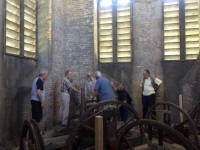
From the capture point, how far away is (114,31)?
805 cm

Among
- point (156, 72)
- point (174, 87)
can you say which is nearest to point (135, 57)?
point (156, 72)

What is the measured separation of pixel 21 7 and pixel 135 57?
420 centimetres

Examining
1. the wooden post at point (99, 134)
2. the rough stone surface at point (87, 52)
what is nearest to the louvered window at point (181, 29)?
the rough stone surface at point (87, 52)

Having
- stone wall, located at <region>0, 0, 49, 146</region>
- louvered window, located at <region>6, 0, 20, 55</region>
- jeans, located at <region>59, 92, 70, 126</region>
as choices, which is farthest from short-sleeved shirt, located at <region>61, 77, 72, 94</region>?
louvered window, located at <region>6, 0, 20, 55</region>

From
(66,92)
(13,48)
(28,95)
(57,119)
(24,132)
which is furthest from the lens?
(57,119)

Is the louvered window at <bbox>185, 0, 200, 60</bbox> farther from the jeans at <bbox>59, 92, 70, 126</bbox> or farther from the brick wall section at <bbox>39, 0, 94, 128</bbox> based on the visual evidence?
the jeans at <bbox>59, 92, 70, 126</bbox>

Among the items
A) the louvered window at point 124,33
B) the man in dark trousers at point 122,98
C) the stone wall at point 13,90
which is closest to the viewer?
the stone wall at point 13,90

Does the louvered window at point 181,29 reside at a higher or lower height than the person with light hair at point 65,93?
higher

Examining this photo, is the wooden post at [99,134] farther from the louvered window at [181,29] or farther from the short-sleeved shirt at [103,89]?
the louvered window at [181,29]

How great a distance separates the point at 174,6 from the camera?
7.51 metres

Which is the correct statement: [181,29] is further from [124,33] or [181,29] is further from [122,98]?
[122,98]

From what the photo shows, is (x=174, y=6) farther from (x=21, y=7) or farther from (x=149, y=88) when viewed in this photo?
(x=21, y=7)

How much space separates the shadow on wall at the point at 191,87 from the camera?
6660 millimetres

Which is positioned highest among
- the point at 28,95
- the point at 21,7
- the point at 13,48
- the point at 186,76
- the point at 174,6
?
the point at 174,6
